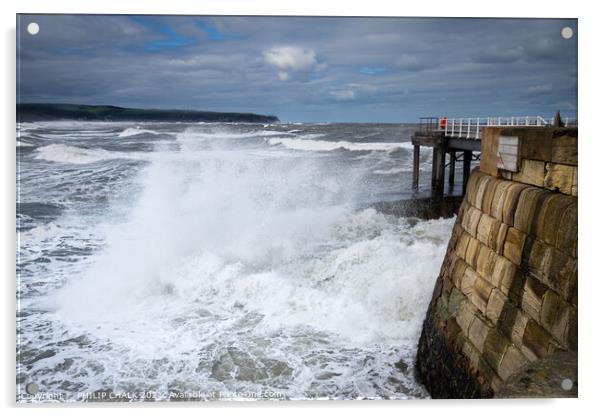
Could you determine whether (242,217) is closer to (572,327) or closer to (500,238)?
(500,238)

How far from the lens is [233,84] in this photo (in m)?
4.25

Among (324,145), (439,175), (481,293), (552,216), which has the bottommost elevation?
(481,293)

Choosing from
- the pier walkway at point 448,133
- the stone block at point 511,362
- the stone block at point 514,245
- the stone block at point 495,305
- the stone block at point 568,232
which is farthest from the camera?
the pier walkway at point 448,133

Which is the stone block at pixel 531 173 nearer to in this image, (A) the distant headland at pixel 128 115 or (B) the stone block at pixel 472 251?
(B) the stone block at pixel 472 251

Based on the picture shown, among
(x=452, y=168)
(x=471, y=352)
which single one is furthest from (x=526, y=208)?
(x=452, y=168)

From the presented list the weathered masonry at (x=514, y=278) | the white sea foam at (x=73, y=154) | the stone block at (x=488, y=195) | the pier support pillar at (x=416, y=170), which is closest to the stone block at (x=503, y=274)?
the weathered masonry at (x=514, y=278)

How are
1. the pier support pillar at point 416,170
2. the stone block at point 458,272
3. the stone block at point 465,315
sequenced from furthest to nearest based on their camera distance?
the pier support pillar at point 416,170
the stone block at point 458,272
the stone block at point 465,315

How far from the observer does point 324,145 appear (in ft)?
16.4

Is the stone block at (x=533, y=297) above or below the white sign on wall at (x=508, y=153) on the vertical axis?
below

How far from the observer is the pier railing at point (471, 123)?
4107mm

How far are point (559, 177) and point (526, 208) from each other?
0.24 meters

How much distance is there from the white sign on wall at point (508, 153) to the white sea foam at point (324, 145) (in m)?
1.41

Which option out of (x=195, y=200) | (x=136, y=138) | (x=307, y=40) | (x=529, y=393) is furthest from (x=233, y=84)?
(x=529, y=393)

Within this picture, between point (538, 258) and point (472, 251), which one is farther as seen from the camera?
point (472, 251)
